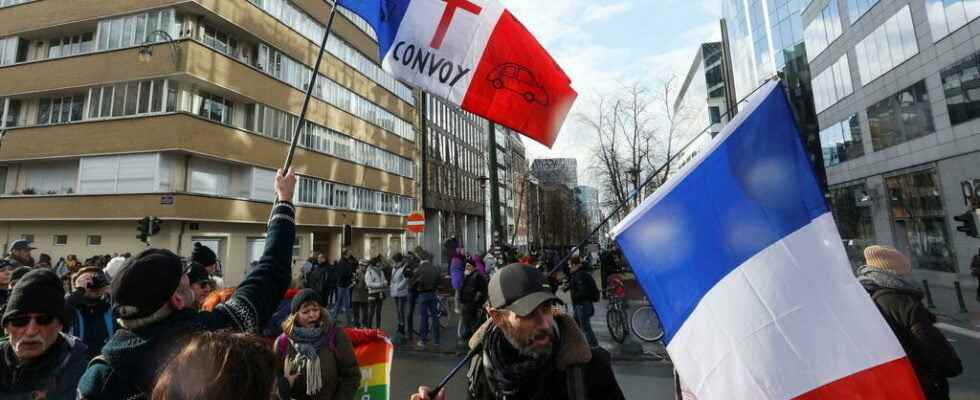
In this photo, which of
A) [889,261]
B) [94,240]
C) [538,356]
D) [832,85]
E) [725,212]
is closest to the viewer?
[538,356]

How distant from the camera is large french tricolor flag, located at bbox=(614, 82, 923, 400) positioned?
1.83m

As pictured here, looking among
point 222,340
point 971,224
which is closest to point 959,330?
point 971,224

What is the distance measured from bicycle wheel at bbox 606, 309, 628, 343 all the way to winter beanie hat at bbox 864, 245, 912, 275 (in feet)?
20.8

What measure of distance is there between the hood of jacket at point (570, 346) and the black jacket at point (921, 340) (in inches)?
88.9

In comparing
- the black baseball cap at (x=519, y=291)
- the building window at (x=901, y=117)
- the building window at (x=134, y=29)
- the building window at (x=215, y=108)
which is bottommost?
the black baseball cap at (x=519, y=291)

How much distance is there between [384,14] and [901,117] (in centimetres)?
2645

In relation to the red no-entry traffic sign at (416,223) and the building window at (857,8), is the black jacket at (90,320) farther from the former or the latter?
the building window at (857,8)

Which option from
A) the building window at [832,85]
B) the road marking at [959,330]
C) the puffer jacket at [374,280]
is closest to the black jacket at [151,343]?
the puffer jacket at [374,280]

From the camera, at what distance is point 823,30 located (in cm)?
2723

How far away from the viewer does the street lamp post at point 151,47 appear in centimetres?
1922

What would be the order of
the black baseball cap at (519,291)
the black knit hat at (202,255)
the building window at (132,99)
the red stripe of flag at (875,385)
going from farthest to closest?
the building window at (132,99), the black knit hat at (202,255), the black baseball cap at (519,291), the red stripe of flag at (875,385)

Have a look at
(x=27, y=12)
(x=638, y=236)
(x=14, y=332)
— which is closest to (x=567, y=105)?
(x=638, y=236)

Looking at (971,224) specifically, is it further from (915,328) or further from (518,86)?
(518,86)

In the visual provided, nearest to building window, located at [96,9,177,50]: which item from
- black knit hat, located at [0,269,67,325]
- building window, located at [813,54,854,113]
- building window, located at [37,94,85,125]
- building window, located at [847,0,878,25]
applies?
building window, located at [37,94,85,125]
